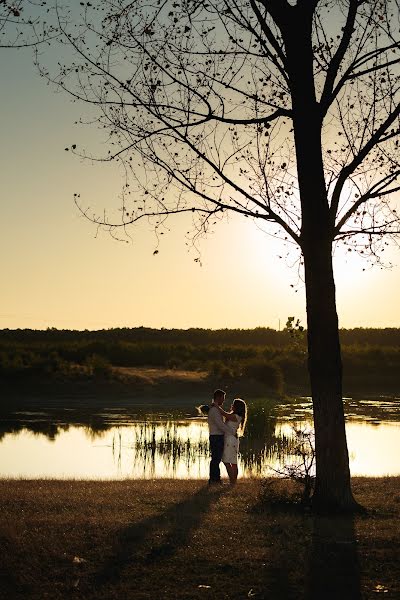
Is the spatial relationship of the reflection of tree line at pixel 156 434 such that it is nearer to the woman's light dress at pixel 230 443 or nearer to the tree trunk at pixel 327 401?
the woman's light dress at pixel 230 443

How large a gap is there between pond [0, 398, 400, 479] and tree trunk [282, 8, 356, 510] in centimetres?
313

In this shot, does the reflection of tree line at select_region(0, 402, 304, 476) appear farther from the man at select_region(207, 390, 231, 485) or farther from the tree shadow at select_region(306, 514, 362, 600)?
the tree shadow at select_region(306, 514, 362, 600)

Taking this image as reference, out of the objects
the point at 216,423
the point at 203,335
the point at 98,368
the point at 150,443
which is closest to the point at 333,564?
the point at 216,423

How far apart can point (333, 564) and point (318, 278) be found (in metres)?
4.14

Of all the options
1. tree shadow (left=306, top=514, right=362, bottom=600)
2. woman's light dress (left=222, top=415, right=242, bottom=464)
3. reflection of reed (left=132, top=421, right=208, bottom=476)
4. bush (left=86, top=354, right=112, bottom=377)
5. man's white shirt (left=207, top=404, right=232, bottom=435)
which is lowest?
tree shadow (left=306, top=514, right=362, bottom=600)

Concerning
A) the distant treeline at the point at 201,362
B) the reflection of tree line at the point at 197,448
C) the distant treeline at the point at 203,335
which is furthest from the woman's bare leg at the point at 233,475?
the distant treeline at the point at 203,335

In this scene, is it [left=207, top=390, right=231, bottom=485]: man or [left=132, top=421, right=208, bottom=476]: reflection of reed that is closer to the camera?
[left=207, top=390, right=231, bottom=485]: man

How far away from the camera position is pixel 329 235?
43.1 ft

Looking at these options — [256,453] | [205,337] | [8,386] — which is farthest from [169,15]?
[205,337]

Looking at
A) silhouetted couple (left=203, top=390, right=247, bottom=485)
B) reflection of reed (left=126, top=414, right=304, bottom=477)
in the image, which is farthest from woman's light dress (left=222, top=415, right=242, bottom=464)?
reflection of reed (left=126, top=414, right=304, bottom=477)

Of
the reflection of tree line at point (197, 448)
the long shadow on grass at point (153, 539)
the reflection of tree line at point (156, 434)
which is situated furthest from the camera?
the reflection of tree line at point (156, 434)

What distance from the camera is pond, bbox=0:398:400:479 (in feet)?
71.7

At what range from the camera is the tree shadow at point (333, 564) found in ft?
30.4

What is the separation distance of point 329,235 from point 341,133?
1899 millimetres
